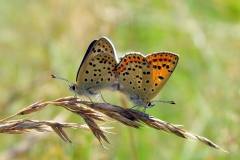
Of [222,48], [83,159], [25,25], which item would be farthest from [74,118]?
[25,25]

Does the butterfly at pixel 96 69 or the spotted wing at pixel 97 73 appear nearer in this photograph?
the butterfly at pixel 96 69

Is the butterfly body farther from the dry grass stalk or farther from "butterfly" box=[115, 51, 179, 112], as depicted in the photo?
the dry grass stalk

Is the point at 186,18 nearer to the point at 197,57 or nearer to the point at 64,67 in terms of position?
the point at 197,57

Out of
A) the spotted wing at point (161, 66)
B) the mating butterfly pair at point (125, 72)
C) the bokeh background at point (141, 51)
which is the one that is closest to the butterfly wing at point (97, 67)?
the mating butterfly pair at point (125, 72)

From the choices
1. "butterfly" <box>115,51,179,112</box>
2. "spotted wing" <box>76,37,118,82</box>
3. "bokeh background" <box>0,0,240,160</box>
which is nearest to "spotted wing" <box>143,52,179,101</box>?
"butterfly" <box>115,51,179,112</box>

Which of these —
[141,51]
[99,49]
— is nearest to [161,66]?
[99,49]

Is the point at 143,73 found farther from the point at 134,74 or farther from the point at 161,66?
the point at 161,66

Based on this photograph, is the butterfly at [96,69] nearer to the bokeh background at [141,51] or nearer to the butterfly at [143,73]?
the butterfly at [143,73]
